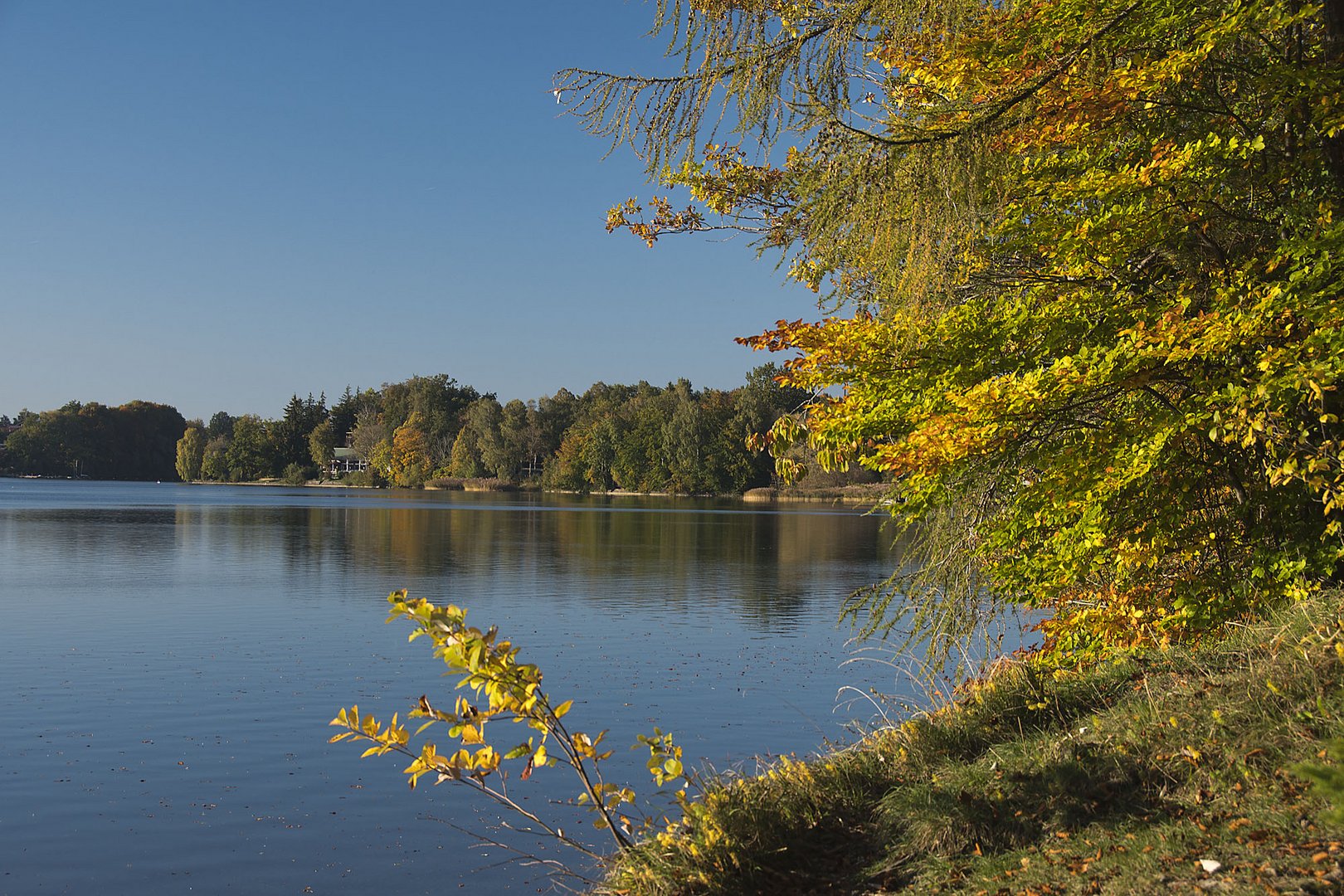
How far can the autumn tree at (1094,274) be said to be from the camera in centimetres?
726

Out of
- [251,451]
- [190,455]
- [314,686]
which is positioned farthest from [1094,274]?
[190,455]

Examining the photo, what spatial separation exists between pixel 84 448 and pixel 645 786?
195 m

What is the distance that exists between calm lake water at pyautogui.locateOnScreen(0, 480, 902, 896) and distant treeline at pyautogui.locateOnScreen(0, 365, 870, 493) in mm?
58170

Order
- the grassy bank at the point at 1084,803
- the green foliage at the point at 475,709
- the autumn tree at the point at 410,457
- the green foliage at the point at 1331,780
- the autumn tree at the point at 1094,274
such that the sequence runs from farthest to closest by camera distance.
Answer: the autumn tree at the point at 410,457 → the autumn tree at the point at 1094,274 → the green foliage at the point at 475,709 → the grassy bank at the point at 1084,803 → the green foliage at the point at 1331,780

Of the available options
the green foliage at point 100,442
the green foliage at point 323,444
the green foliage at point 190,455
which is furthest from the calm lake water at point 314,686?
the green foliage at point 100,442

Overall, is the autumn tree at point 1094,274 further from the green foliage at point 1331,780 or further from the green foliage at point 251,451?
the green foliage at point 251,451

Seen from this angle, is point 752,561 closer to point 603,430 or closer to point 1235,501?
point 1235,501

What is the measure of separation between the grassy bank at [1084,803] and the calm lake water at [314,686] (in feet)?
12.1

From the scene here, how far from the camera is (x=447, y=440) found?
5856 inches

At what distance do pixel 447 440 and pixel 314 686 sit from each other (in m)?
135

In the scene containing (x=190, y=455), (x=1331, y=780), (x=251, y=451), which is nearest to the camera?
(x=1331, y=780)

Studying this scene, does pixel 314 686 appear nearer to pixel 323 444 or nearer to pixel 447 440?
pixel 447 440

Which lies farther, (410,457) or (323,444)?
(323,444)

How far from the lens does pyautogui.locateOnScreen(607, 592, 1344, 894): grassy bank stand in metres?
4.93
